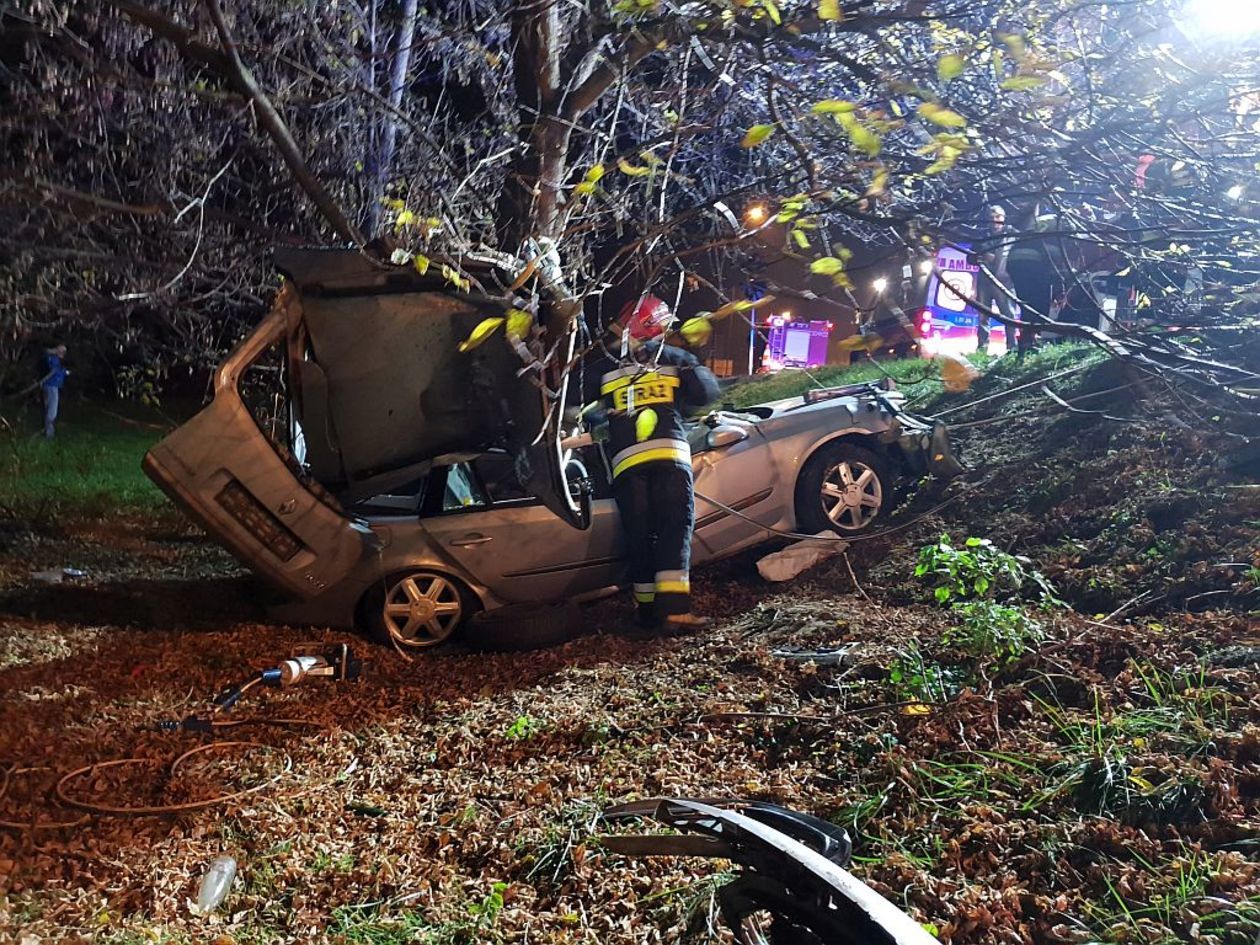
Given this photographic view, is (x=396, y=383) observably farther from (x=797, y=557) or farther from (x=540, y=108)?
(x=797, y=557)

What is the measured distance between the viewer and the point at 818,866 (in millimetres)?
1870

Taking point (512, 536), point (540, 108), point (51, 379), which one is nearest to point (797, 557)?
point (512, 536)

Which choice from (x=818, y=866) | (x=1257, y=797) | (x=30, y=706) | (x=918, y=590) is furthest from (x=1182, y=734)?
Answer: (x=30, y=706)

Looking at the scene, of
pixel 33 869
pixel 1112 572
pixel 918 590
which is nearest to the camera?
pixel 33 869

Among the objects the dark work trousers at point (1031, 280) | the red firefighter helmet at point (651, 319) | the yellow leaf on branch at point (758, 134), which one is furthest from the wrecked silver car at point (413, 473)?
the dark work trousers at point (1031, 280)

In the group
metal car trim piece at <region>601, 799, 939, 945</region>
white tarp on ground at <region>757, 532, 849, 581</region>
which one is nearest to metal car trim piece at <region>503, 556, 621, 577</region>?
white tarp on ground at <region>757, 532, 849, 581</region>

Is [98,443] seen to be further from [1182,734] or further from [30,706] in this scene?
[1182,734]

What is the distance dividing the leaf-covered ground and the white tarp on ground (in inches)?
8.6

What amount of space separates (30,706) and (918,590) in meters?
4.90

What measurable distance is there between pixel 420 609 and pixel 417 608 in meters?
0.02

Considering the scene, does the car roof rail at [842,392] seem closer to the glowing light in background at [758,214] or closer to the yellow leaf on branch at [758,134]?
the glowing light in background at [758,214]

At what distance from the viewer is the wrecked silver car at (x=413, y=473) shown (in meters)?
5.34

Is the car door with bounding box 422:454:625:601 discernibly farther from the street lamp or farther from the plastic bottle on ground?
the street lamp

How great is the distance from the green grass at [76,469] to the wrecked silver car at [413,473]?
2.95m
